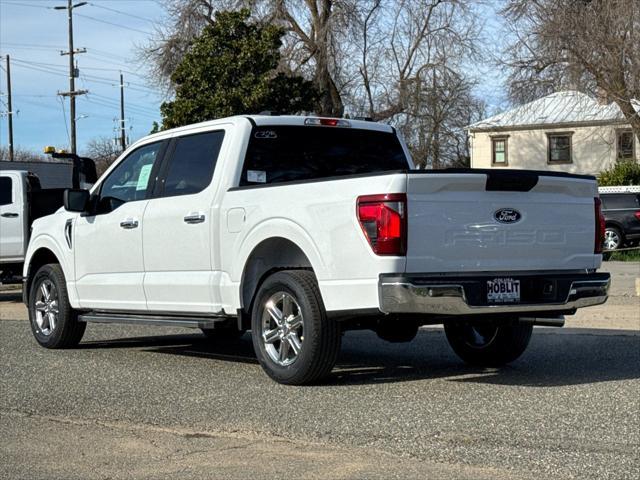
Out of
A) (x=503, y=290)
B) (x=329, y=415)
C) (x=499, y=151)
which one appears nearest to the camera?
(x=329, y=415)

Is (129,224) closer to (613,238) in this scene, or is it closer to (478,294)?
(478,294)

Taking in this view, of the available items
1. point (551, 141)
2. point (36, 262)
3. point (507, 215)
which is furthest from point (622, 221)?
point (507, 215)

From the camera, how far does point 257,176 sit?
8484 millimetres

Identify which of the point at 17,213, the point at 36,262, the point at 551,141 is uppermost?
the point at 551,141

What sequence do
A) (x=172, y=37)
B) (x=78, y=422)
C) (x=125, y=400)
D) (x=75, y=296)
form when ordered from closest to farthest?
(x=78, y=422), (x=125, y=400), (x=75, y=296), (x=172, y=37)

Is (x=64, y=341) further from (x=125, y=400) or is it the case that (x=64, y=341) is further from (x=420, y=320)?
(x=420, y=320)

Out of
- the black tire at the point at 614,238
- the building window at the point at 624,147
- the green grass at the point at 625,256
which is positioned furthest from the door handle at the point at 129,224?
the building window at the point at 624,147

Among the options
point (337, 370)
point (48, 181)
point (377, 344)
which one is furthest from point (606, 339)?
point (48, 181)

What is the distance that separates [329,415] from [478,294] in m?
1.39

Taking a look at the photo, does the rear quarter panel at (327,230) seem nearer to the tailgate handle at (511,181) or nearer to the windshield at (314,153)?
the windshield at (314,153)

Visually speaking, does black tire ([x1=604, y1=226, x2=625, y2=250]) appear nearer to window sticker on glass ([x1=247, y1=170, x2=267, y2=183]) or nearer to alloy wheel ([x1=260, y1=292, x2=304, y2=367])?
window sticker on glass ([x1=247, y1=170, x2=267, y2=183])

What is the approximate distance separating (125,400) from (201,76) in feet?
99.5

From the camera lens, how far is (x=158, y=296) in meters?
8.95

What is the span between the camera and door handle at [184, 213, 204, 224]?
8402 millimetres
